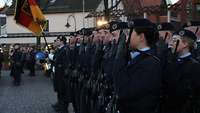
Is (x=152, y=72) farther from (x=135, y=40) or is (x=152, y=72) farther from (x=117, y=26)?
(x=117, y=26)

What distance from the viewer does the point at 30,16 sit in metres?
17.5

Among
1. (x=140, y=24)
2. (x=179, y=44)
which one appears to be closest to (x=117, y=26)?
(x=179, y=44)

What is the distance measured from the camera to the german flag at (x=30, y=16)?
17125 millimetres

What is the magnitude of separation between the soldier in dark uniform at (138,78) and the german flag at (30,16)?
1169 centimetres

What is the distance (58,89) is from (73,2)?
64134 millimetres

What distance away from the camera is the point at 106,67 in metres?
7.10

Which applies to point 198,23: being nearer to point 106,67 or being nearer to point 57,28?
point 106,67

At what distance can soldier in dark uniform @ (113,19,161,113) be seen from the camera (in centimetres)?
521

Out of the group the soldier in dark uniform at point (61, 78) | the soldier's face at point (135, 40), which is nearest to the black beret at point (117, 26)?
the soldier's face at point (135, 40)

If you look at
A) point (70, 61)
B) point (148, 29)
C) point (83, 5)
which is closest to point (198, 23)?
point (148, 29)

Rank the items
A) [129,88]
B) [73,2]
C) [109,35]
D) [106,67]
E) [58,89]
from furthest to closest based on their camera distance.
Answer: [73,2]
[58,89]
[109,35]
[106,67]
[129,88]

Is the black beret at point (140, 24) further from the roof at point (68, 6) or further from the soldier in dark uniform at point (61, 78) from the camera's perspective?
the roof at point (68, 6)

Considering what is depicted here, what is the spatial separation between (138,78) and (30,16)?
12555 mm

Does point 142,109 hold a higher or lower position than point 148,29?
lower
